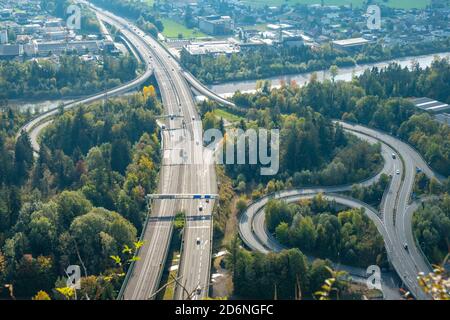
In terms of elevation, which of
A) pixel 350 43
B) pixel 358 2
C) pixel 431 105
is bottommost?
pixel 431 105

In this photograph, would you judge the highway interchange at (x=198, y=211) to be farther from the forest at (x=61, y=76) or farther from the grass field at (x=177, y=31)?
the grass field at (x=177, y=31)

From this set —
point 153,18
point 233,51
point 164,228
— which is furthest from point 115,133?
point 153,18

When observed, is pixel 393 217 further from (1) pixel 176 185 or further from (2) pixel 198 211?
(1) pixel 176 185

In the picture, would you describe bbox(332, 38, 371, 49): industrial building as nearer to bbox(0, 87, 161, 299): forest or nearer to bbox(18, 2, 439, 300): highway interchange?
bbox(18, 2, 439, 300): highway interchange

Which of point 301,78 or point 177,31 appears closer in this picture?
point 301,78

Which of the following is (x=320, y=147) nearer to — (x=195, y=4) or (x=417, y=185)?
(x=417, y=185)

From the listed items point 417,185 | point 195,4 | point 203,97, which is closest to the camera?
point 417,185

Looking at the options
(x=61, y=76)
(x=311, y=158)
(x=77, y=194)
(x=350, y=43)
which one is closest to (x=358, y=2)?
(x=350, y=43)
